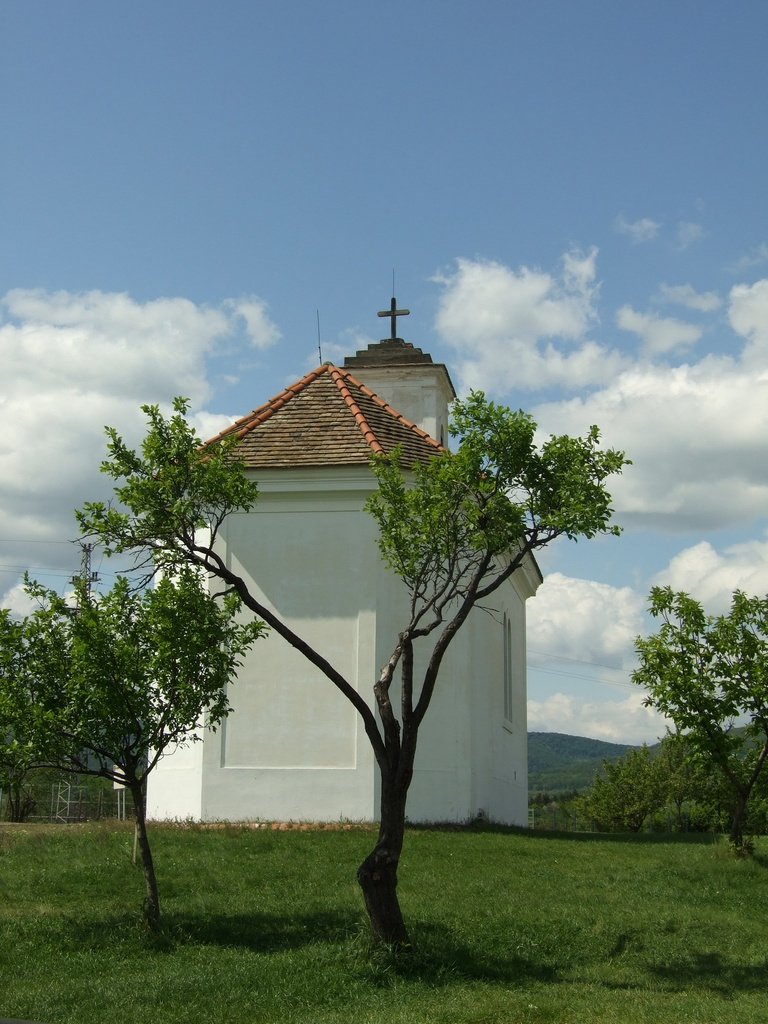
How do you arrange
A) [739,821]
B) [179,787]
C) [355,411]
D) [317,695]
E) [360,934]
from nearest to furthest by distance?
1. [360,934]
2. [739,821]
3. [317,695]
4. [179,787]
5. [355,411]

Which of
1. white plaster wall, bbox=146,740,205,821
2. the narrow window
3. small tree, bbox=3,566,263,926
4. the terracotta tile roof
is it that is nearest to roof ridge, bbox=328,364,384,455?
the terracotta tile roof

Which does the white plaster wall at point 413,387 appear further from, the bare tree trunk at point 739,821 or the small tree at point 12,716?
the small tree at point 12,716

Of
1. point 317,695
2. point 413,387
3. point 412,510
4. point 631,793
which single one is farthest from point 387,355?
point 631,793

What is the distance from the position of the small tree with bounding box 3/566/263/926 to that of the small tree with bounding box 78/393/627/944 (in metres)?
0.66

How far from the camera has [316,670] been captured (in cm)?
2095

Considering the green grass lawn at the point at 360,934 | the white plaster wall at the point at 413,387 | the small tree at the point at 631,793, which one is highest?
the white plaster wall at the point at 413,387

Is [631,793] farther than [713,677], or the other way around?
[631,793]

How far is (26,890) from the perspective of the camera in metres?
14.3

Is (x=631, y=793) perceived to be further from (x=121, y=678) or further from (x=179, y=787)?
(x=121, y=678)

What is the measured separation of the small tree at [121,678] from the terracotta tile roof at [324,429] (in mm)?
8501

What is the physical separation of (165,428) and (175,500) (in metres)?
0.88

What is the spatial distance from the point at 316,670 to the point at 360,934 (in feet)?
30.4

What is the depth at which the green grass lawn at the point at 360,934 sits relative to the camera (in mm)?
10000

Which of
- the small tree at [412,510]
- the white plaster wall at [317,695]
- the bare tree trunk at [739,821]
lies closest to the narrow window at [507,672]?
the white plaster wall at [317,695]
